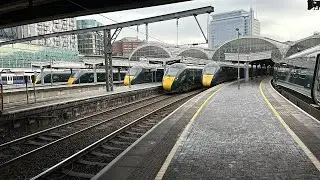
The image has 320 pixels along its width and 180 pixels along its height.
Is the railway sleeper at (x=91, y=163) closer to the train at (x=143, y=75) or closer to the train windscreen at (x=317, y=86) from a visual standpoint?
the train windscreen at (x=317, y=86)

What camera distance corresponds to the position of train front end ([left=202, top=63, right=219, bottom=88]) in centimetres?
4059

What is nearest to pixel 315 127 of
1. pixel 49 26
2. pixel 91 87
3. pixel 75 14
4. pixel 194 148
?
pixel 194 148

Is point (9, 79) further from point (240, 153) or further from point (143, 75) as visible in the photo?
point (240, 153)

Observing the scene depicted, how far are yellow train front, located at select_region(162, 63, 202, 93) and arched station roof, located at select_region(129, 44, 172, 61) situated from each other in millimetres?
60873

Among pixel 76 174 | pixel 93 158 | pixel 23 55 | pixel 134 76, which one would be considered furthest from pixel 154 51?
pixel 76 174

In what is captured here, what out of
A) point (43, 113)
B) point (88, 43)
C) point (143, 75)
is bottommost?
point (43, 113)

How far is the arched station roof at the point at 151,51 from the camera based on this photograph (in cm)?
9962

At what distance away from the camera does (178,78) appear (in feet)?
117

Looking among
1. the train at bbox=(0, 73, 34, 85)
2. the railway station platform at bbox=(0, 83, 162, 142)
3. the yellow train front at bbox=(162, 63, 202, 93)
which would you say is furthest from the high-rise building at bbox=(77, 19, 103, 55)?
the railway station platform at bbox=(0, 83, 162, 142)

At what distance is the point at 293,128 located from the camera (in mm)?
11750

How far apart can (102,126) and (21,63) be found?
6274cm

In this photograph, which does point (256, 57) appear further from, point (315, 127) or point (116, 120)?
point (315, 127)

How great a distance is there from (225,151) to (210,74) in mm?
32337

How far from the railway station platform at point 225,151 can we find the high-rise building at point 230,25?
7885cm
